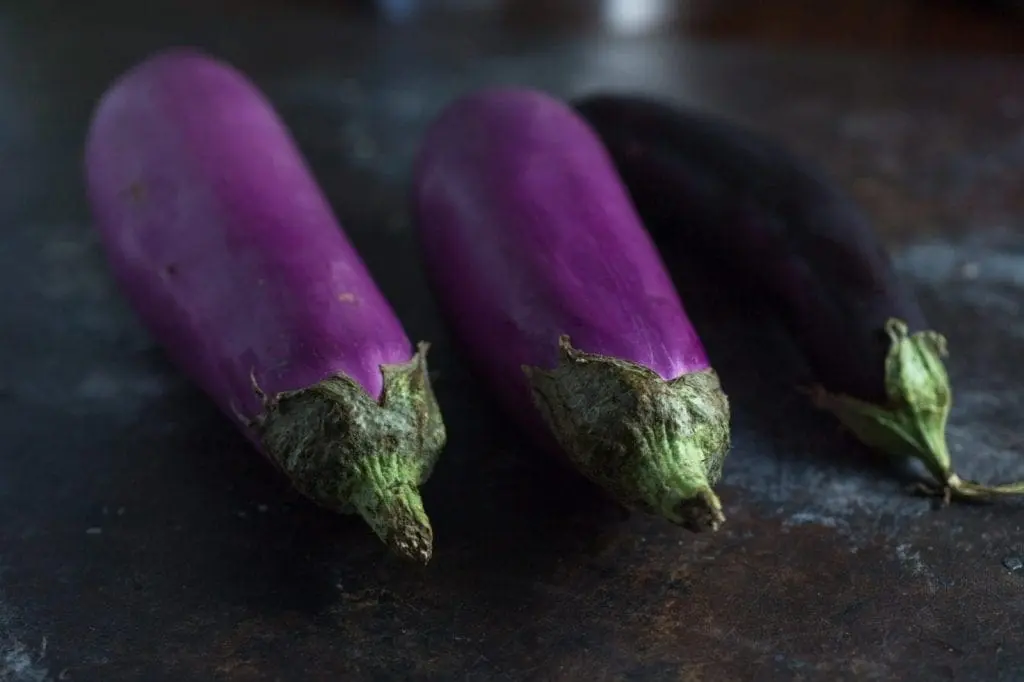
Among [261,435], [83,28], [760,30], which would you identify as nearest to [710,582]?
[261,435]

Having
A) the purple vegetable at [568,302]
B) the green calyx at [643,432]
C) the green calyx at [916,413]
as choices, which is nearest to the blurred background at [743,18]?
the purple vegetable at [568,302]

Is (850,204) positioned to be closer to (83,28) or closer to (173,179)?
(173,179)

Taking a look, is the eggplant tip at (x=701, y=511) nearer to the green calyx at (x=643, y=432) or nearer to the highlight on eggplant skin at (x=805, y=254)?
the green calyx at (x=643, y=432)

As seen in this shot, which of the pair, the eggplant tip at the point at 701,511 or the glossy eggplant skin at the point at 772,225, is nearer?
the eggplant tip at the point at 701,511

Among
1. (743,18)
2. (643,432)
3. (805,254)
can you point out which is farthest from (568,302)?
(743,18)

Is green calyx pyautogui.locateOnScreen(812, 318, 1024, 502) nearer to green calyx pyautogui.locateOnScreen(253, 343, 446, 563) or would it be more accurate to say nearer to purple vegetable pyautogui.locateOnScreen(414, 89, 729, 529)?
purple vegetable pyautogui.locateOnScreen(414, 89, 729, 529)
